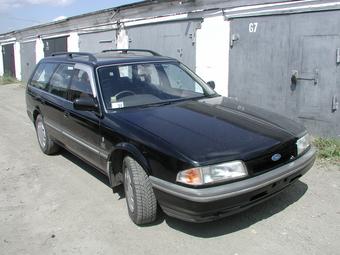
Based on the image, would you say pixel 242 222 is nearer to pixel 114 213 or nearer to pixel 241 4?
pixel 114 213

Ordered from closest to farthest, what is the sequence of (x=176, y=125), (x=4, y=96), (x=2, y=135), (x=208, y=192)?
(x=208, y=192) → (x=176, y=125) → (x=2, y=135) → (x=4, y=96)

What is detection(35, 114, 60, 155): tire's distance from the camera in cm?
648

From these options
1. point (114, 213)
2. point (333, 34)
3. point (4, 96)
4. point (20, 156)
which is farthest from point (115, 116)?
point (4, 96)

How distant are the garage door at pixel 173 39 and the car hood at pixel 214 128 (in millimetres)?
5112

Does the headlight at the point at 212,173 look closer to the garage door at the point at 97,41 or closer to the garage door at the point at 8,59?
the garage door at the point at 97,41

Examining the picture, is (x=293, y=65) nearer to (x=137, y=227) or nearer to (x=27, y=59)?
(x=137, y=227)

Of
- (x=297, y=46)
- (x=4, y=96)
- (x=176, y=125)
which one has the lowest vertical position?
(x=4, y=96)

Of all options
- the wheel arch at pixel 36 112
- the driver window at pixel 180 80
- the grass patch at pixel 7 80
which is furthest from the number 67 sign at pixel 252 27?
the grass patch at pixel 7 80

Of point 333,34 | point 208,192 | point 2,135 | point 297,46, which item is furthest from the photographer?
point 2,135

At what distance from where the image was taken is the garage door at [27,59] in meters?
21.1

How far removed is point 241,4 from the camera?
7.99 metres

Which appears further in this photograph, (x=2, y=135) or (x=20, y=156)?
(x=2, y=135)

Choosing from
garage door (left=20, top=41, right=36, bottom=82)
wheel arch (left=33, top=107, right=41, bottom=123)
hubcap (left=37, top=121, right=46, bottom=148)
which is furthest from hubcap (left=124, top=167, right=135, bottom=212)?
garage door (left=20, top=41, right=36, bottom=82)

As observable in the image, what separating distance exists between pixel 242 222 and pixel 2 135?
6.23 m
